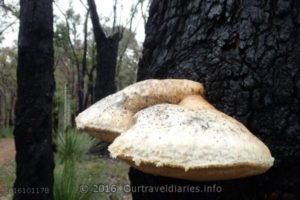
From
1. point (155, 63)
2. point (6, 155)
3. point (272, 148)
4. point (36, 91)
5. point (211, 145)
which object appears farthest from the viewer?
point (6, 155)

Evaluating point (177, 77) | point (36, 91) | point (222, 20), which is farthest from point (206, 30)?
point (36, 91)

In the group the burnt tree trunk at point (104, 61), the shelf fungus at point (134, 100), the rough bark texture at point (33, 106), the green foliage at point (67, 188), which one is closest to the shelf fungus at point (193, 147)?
the shelf fungus at point (134, 100)

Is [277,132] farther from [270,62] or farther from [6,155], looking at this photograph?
[6,155]

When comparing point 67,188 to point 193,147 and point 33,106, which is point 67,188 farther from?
point 193,147

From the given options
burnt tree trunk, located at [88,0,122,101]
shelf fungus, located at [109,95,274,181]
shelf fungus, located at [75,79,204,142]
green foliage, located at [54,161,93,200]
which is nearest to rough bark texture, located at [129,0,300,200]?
shelf fungus, located at [75,79,204,142]

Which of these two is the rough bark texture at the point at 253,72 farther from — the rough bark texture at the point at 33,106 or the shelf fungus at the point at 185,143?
the rough bark texture at the point at 33,106

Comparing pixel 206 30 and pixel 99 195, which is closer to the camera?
pixel 206 30
